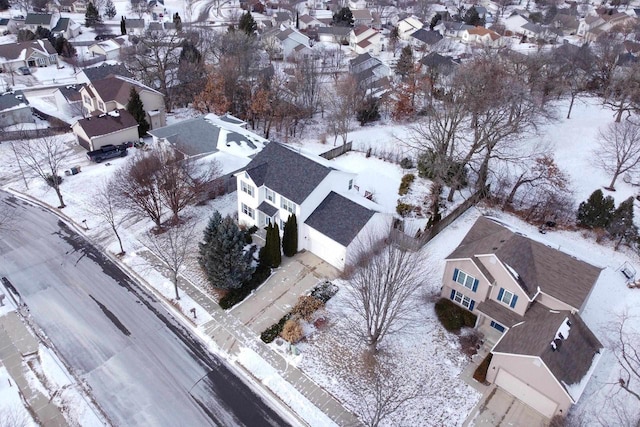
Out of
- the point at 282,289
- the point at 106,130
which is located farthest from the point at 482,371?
the point at 106,130

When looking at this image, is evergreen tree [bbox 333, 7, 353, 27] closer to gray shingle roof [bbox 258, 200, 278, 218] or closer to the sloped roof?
the sloped roof

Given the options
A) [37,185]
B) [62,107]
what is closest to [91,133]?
[37,185]

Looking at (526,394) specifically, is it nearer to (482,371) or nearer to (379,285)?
(482,371)

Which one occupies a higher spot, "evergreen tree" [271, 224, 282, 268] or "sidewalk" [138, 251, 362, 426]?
"evergreen tree" [271, 224, 282, 268]

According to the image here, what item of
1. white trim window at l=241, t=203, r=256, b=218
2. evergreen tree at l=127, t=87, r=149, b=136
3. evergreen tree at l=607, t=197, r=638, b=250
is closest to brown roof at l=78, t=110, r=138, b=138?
evergreen tree at l=127, t=87, r=149, b=136

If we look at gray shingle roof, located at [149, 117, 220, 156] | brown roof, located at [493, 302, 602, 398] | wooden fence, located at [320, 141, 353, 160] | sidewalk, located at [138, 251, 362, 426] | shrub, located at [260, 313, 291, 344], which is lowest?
sidewalk, located at [138, 251, 362, 426]

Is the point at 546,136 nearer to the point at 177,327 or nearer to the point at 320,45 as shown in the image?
the point at 177,327

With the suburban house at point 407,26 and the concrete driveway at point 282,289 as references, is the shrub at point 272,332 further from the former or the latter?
the suburban house at point 407,26

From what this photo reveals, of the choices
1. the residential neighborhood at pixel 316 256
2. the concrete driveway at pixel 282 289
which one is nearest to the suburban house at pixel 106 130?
the residential neighborhood at pixel 316 256
